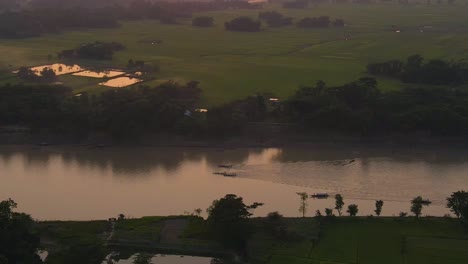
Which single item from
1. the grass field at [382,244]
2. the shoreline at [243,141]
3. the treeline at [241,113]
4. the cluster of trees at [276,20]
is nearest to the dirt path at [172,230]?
the grass field at [382,244]

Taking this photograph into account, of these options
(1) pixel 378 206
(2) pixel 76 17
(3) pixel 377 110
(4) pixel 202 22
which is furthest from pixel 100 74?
(1) pixel 378 206

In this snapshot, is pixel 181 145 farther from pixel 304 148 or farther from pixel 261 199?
pixel 261 199

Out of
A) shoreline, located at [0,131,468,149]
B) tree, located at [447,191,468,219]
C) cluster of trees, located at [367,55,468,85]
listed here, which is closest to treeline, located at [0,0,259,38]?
shoreline, located at [0,131,468,149]

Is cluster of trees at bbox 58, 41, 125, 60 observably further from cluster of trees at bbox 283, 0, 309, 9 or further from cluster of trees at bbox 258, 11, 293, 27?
cluster of trees at bbox 283, 0, 309, 9

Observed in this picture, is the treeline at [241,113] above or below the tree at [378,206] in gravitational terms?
above

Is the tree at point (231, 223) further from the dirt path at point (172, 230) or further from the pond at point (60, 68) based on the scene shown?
the pond at point (60, 68)
